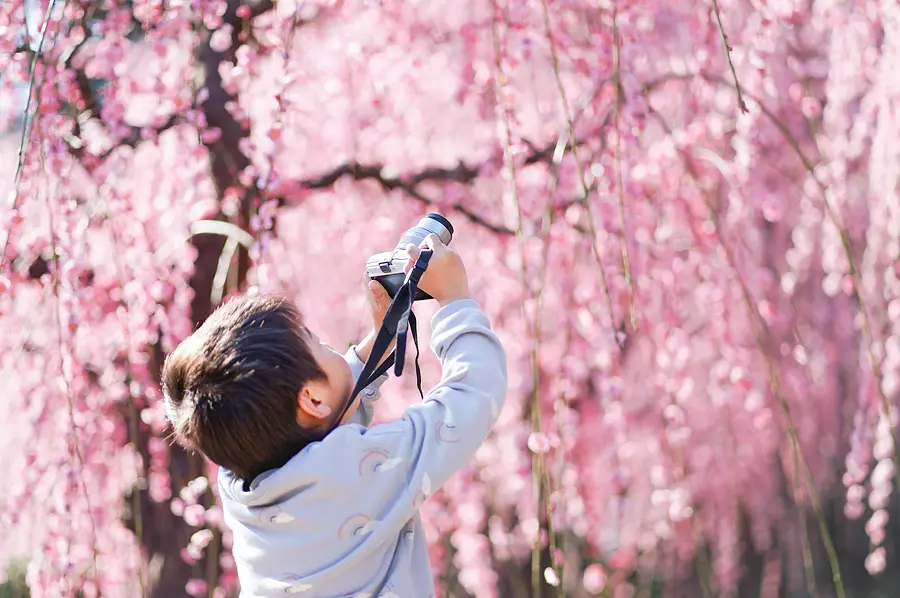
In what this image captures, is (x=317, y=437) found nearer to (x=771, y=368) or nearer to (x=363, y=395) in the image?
(x=363, y=395)

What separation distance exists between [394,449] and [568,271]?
178 centimetres

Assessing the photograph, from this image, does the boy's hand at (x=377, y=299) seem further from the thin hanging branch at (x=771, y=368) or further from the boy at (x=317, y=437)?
the thin hanging branch at (x=771, y=368)

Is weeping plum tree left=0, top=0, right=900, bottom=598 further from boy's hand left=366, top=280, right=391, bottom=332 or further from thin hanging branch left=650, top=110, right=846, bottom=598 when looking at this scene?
boy's hand left=366, top=280, right=391, bottom=332

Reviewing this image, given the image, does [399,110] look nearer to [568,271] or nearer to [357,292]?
[357,292]

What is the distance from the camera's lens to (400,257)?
3.73 ft

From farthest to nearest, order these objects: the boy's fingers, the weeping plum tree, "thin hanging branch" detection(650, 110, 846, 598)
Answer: the weeping plum tree
"thin hanging branch" detection(650, 110, 846, 598)
the boy's fingers


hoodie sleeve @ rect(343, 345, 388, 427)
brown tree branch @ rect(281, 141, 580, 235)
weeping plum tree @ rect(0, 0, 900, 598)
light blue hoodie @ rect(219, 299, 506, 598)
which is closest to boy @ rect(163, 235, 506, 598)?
light blue hoodie @ rect(219, 299, 506, 598)

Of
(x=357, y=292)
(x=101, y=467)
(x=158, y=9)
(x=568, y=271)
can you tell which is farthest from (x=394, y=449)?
(x=357, y=292)

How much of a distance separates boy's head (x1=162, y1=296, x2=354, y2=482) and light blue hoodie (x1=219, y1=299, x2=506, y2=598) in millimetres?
36

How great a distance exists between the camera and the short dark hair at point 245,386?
1.09m

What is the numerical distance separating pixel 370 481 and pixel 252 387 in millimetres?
168

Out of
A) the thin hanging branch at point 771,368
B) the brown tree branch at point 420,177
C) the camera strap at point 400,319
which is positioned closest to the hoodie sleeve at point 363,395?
the camera strap at point 400,319

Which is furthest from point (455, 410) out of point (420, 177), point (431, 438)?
point (420, 177)

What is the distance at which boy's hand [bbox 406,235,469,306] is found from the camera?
1.14 metres
